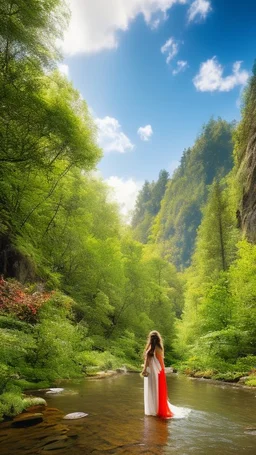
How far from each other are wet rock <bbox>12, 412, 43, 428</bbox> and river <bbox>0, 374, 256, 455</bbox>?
0.26m

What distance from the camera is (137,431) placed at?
668 cm

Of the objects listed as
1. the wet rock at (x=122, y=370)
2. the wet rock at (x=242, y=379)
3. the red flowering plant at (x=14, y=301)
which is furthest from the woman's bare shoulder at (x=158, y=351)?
the wet rock at (x=122, y=370)

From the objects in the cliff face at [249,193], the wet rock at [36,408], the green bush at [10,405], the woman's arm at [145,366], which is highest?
the cliff face at [249,193]

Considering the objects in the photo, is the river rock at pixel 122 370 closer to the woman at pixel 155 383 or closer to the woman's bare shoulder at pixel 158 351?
the woman at pixel 155 383

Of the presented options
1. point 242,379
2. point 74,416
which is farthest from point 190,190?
point 74,416

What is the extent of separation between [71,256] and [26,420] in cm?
1819

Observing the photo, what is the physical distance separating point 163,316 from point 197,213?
67312 millimetres

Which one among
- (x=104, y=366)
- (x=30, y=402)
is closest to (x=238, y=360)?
(x=104, y=366)

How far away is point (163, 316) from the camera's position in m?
35.9

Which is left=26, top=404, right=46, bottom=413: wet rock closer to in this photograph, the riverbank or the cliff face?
the riverbank

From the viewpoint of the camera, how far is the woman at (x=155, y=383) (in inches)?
316

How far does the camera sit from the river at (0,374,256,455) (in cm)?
547

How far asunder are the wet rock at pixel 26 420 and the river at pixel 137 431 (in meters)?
0.26

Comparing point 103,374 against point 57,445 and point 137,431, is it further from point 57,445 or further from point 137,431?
point 57,445
